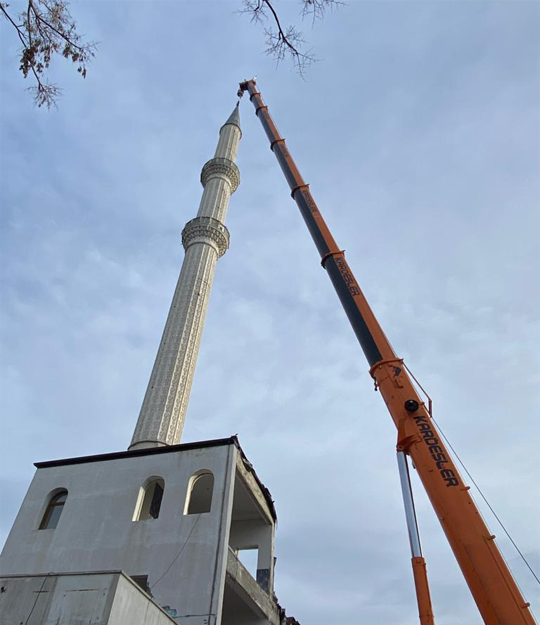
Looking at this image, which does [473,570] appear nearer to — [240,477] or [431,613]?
[431,613]

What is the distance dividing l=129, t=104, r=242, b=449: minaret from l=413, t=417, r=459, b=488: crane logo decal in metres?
11.6

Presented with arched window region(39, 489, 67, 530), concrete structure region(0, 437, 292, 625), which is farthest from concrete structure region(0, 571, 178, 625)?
arched window region(39, 489, 67, 530)

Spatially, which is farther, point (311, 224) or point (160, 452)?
point (311, 224)

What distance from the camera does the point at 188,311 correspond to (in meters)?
23.8

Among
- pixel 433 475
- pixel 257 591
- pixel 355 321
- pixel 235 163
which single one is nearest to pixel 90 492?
pixel 257 591

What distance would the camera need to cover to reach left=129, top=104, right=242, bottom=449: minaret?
66.5ft

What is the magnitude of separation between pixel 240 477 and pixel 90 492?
4.00m

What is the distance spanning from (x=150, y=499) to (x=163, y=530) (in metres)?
1.65

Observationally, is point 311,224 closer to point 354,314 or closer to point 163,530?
point 354,314

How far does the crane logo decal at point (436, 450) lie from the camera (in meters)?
9.62

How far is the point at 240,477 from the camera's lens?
1449 cm

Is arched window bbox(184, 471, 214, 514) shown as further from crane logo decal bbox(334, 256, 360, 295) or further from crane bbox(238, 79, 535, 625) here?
crane logo decal bbox(334, 256, 360, 295)

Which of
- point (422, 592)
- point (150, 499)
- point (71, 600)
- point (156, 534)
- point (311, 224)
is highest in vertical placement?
point (311, 224)

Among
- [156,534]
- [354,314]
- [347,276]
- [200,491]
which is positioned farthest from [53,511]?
[347,276]
